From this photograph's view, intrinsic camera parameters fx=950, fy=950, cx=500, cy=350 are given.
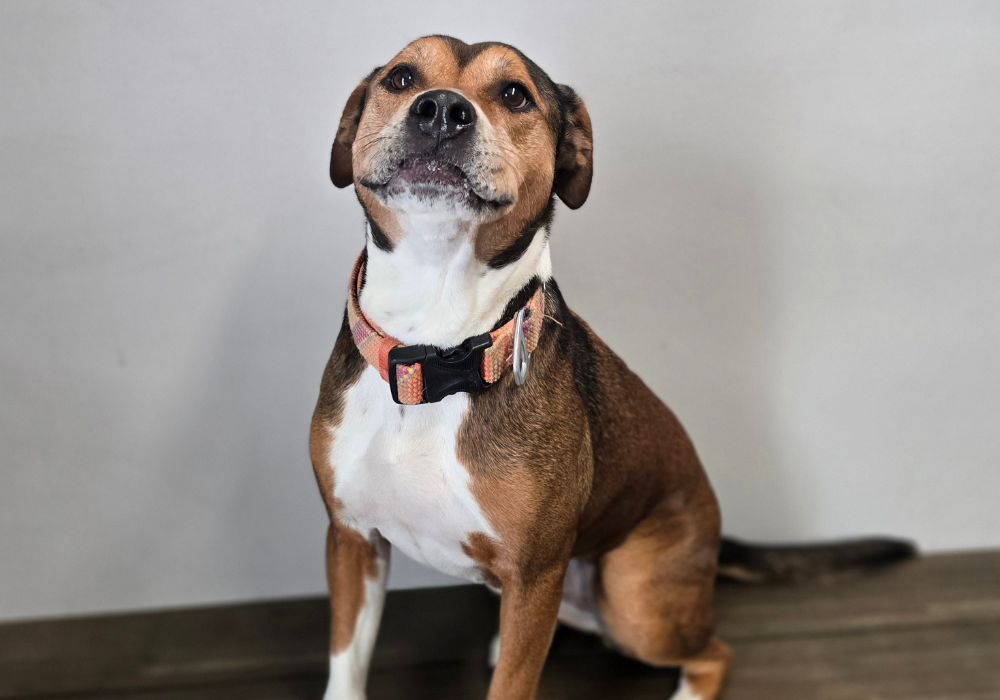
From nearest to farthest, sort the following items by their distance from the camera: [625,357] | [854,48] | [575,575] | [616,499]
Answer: [616,499] < [575,575] < [854,48] < [625,357]

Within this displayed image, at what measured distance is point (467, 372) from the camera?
1.66m

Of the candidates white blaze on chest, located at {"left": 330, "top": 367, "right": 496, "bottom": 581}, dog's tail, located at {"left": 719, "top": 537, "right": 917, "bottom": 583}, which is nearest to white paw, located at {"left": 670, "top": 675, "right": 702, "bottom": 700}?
dog's tail, located at {"left": 719, "top": 537, "right": 917, "bottom": 583}

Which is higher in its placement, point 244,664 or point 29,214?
point 29,214

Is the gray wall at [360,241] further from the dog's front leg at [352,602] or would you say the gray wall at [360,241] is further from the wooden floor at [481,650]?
the dog's front leg at [352,602]

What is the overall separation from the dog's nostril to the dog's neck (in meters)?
0.20

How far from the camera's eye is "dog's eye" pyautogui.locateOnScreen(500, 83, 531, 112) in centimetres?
163

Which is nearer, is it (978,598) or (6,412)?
(6,412)

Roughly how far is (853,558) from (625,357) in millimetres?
899

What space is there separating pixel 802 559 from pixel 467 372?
4.89 ft

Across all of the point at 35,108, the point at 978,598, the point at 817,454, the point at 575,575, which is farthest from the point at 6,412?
the point at 978,598

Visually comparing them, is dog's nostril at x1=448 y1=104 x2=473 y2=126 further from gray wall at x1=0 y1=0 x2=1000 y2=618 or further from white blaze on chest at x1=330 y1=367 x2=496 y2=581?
gray wall at x1=0 y1=0 x2=1000 y2=618

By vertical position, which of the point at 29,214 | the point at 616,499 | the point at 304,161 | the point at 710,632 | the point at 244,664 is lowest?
the point at 244,664

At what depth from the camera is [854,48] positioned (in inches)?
94.3

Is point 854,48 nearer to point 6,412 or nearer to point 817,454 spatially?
point 817,454
